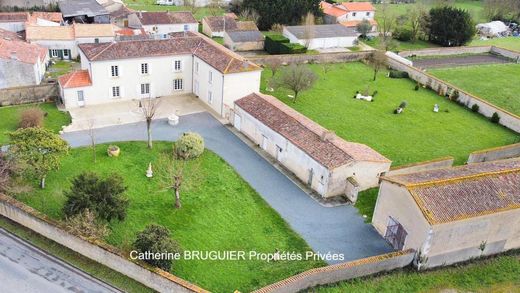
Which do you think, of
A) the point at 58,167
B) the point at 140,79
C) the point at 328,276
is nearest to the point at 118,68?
the point at 140,79

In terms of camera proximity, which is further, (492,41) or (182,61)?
(492,41)

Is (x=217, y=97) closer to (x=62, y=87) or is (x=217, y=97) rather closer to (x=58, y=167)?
(x=62, y=87)

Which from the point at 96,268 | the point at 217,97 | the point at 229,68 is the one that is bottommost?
the point at 96,268

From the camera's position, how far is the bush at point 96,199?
2856 centimetres

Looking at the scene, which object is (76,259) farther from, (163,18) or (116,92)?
(163,18)

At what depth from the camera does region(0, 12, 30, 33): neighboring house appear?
5994 cm

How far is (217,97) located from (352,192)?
1810cm

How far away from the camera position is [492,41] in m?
85.4

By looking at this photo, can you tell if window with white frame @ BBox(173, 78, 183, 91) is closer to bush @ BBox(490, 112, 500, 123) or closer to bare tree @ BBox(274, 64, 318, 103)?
bare tree @ BBox(274, 64, 318, 103)

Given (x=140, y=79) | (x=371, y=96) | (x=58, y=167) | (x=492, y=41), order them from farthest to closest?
(x=492, y=41) → (x=371, y=96) → (x=140, y=79) → (x=58, y=167)

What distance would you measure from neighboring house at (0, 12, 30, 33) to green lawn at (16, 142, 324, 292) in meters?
31.4

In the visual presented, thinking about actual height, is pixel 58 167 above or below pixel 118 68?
below

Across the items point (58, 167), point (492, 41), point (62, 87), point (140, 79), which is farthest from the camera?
point (492, 41)

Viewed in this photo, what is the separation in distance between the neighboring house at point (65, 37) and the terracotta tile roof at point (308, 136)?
25010mm
